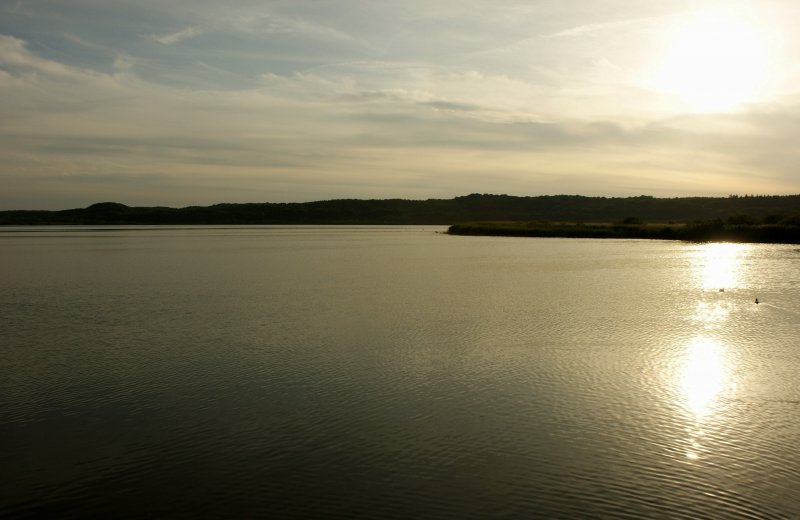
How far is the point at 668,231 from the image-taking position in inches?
3127

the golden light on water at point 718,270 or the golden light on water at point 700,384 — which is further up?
the golden light on water at point 718,270

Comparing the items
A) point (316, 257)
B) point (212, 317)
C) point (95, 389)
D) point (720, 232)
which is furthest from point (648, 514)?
point (720, 232)

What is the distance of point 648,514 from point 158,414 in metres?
7.21

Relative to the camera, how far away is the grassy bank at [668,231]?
6888 centimetres

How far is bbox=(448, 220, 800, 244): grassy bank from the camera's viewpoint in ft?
226

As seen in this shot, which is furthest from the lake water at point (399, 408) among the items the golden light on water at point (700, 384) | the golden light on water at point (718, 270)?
the golden light on water at point (718, 270)

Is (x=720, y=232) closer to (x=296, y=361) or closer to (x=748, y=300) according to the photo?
(x=748, y=300)

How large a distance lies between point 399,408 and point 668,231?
2990 inches

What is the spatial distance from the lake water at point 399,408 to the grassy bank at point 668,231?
172 feet

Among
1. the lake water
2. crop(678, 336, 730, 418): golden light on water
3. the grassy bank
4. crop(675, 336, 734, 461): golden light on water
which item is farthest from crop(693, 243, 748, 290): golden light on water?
the grassy bank

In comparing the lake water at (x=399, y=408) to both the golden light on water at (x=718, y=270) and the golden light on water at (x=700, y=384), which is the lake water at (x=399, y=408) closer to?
the golden light on water at (x=700, y=384)

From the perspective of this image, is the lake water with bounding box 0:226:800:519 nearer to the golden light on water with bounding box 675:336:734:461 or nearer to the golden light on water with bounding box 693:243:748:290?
the golden light on water with bounding box 675:336:734:461

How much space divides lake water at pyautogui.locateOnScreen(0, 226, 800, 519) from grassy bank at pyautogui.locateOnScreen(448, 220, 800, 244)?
52291 mm

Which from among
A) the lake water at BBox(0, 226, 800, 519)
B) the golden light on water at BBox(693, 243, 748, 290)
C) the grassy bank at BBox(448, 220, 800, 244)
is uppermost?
the grassy bank at BBox(448, 220, 800, 244)
